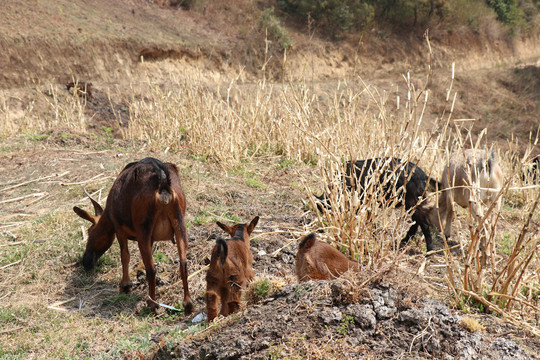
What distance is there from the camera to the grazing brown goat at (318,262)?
4.88m

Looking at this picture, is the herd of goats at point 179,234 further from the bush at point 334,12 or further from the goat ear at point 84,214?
the bush at point 334,12

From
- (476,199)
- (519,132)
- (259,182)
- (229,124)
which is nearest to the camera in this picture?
(476,199)

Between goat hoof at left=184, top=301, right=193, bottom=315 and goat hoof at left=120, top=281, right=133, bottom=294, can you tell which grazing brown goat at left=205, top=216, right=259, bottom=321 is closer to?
goat hoof at left=184, top=301, right=193, bottom=315

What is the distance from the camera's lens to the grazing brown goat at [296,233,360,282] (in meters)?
4.88

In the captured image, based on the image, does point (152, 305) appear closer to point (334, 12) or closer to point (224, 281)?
point (224, 281)

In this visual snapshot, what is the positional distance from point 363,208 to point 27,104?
15.8 m

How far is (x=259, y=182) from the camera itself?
9.43 m

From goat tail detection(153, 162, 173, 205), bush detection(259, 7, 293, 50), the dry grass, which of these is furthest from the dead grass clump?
bush detection(259, 7, 293, 50)

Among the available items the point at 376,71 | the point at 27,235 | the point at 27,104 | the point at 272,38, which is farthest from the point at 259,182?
the point at 376,71

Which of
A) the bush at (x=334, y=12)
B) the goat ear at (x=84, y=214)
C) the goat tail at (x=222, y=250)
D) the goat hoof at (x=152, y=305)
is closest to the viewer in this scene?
the goat tail at (x=222, y=250)

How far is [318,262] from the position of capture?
4.91 m

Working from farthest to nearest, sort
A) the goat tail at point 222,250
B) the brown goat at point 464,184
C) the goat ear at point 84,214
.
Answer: the brown goat at point 464,184
the goat ear at point 84,214
the goat tail at point 222,250

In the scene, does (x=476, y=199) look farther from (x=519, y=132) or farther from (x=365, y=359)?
(x=519, y=132)

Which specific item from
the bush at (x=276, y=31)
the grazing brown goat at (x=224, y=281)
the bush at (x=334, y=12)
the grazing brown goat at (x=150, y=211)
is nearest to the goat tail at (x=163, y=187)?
the grazing brown goat at (x=150, y=211)
